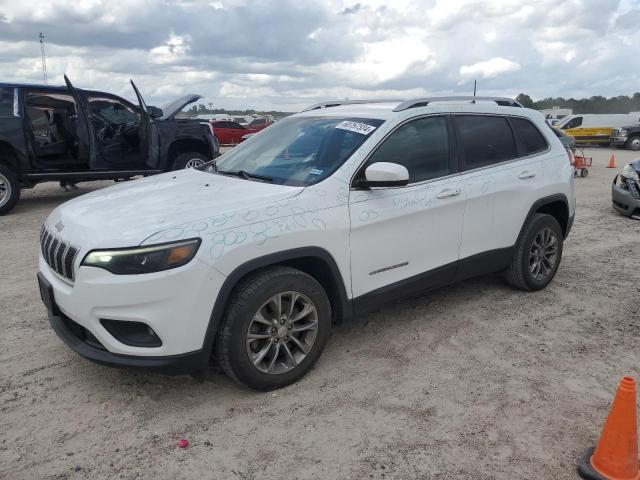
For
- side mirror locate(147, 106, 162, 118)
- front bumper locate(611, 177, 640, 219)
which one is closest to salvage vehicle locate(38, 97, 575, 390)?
front bumper locate(611, 177, 640, 219)

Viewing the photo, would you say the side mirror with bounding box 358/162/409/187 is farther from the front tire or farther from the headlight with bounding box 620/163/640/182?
the headlight with bounding box 620/163/640/182

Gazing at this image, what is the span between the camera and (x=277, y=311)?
3191 millimetres

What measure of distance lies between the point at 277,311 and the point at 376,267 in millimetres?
828

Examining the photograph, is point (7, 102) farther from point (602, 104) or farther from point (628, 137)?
point (602, 104)

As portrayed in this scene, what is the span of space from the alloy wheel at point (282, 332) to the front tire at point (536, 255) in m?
2.38

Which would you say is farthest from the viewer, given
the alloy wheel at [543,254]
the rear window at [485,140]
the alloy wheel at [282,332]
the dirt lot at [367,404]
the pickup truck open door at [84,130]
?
the pickup truck open door at [84,130]

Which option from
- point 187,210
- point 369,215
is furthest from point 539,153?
point 187,210

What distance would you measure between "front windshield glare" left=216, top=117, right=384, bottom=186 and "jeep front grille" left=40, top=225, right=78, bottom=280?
4.46ft

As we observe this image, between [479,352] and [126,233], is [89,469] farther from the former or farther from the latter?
[479,352]

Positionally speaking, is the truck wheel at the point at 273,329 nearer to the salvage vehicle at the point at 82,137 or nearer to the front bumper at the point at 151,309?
the front bumper at the point at 151,309

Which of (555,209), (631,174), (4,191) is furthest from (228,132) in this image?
(555,209)

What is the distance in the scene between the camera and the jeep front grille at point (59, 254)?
9.83ft

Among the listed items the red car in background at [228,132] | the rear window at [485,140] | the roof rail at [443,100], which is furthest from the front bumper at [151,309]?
the red car in background at [228,132]

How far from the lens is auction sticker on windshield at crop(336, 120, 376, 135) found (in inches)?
148
